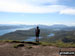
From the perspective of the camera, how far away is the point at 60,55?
1160cm

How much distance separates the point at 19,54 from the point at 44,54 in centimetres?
296

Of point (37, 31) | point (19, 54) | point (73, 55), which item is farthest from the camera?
point (37, 31)

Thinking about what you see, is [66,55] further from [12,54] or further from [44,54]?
[12,54]

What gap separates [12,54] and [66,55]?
6.26 m

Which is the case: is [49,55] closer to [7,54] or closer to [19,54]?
[19,54]

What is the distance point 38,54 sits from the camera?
12273 millimetres

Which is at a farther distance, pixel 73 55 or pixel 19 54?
pixel 19 54

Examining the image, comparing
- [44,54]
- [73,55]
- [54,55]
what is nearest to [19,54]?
A: [44,54]

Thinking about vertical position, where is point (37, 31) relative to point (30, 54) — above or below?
above

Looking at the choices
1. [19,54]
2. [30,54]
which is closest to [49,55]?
[30,54]

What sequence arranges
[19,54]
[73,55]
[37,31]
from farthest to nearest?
[37,31]
[19,54]
[73,55]

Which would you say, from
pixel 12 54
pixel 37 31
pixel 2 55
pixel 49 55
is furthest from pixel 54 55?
pixel 37 31

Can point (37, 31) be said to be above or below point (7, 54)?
above

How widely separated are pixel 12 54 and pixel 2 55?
1.13 m
